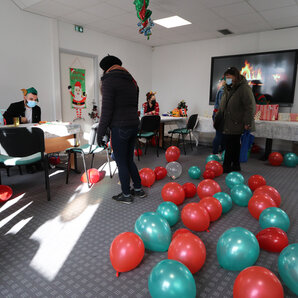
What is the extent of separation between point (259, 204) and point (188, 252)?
97 centimetres

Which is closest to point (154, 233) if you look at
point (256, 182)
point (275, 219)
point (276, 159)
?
point (275, 219)

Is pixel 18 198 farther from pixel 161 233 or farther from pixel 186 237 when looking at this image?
pixel 186 237

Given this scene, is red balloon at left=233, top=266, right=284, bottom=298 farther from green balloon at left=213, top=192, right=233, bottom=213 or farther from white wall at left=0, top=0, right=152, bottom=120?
white wall at left=0, top=0, right=152, bottom=120

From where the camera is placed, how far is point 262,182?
107 inches

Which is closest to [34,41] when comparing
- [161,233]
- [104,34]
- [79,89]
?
[79,89]

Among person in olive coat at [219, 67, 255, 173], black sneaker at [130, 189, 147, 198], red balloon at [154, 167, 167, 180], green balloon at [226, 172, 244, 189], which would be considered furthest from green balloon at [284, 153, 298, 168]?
black sneaker at [130, 189, 147, 198]

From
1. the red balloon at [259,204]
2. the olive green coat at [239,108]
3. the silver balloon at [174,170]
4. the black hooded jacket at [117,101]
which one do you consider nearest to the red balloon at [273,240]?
the red balloon at [259,204]

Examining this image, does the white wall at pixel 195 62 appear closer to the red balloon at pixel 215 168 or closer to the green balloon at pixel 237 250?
the red balloon at pixel 215 168

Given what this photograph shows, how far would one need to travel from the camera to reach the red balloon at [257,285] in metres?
1.08

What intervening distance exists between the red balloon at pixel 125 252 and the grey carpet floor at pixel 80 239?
8 cm

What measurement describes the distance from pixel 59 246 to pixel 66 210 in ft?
1.97

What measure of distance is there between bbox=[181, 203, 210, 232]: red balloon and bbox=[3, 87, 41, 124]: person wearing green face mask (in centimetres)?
262

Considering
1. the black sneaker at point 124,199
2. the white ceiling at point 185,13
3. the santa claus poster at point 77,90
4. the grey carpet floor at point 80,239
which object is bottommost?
the grey carpet floor at point 80,239

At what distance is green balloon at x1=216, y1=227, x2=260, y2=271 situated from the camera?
4.66ft
